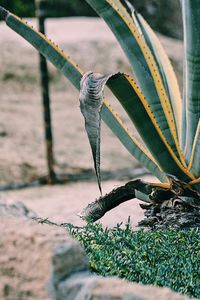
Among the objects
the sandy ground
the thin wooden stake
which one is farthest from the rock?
the thin wooden stake

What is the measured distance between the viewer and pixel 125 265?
2877 millimetres

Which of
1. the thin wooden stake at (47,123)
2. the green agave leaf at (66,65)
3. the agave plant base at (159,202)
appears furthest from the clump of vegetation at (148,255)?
the thin wooden stake at (47,123)

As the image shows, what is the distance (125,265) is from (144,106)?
2.79ft

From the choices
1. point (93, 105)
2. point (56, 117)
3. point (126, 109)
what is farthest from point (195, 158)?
point (56, 117)

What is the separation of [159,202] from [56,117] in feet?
14.1

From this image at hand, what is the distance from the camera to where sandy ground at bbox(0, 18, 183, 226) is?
20.7 ft

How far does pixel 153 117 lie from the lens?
357cm

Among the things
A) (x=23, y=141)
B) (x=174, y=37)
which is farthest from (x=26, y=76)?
(x=174, y=37)

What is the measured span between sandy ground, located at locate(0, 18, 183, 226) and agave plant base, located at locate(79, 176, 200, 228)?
1.05 meters

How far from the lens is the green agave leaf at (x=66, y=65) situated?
373cm

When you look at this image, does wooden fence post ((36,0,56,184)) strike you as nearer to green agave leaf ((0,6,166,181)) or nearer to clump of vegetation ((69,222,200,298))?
green agave leaf ((0,6,166,181))

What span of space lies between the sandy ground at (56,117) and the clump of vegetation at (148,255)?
146 cm

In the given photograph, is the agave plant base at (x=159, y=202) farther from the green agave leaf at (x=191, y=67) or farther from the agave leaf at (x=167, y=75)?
the agave leaf at (x=167, y=75)

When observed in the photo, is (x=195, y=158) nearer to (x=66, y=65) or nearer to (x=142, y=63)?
(x=142, y=63)
